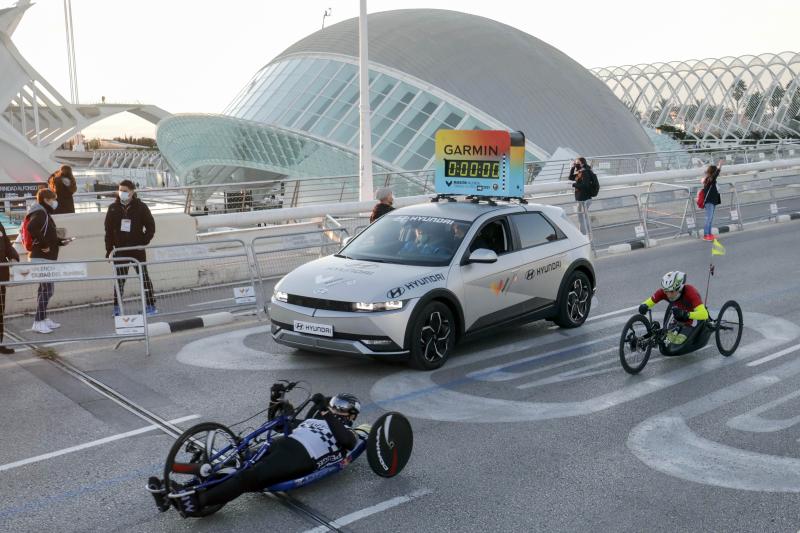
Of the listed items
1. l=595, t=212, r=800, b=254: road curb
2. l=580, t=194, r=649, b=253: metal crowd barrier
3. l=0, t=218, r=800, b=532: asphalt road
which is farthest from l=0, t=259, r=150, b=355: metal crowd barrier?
l=580, t=194, r=649, b=253: metal crowd barrier

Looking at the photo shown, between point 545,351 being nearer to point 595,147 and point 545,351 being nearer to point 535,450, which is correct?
point 535,450

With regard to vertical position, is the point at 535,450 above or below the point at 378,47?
below

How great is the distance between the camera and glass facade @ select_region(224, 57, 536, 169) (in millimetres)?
34906

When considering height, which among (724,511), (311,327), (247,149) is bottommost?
(724,511)

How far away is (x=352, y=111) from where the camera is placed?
120 ft

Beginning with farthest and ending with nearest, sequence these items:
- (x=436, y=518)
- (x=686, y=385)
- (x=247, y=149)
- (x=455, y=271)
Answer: (x=247, y=149) → (x=455, y=271) → (x=686, y=385) → (x=436, y=518)

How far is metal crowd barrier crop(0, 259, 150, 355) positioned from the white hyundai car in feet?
6.52

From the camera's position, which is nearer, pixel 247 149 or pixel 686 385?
pixel 686 385

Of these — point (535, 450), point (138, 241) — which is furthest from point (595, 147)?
point (535, 450)

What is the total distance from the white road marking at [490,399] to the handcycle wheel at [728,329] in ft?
0.37

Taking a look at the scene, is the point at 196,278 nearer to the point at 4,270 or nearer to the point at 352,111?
Result: the point at 4,270

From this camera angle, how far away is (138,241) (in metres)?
12.0

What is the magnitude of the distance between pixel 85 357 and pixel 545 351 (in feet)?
16.8

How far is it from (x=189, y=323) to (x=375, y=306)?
3.62 m
